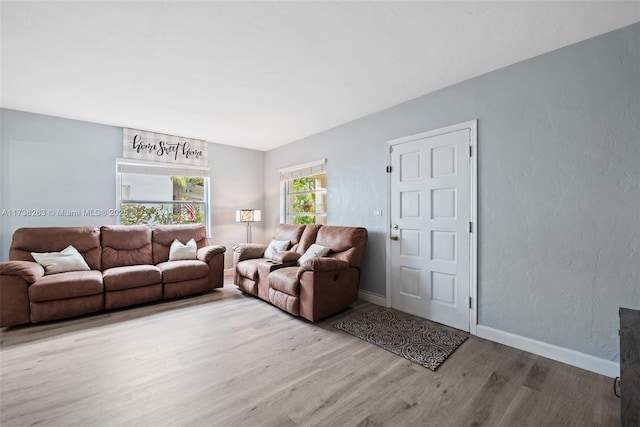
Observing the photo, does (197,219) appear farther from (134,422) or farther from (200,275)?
(134,422)

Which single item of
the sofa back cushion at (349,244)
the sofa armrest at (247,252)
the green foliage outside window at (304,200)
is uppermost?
the green foliage outside window at (304,200)

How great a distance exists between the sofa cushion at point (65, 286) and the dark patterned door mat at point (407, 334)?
280 centimetres

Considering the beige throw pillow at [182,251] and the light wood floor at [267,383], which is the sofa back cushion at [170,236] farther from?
the light wood floor at [267,383]

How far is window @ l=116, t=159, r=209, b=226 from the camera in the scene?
4.33 metres

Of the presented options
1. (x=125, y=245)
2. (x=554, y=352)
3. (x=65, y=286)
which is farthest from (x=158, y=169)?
(x=554, y=352)

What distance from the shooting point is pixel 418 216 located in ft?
10.3

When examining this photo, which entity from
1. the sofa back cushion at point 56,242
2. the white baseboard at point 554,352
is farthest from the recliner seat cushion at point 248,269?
the white baseboard at point 554,352

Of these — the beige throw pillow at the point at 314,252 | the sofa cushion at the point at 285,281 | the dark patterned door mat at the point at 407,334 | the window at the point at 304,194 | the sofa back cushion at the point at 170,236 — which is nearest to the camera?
the dark patterned door mat at the point at 407,334

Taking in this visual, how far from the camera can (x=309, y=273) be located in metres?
2.95

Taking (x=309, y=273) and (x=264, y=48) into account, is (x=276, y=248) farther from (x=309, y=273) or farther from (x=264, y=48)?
(x=264, y=48)

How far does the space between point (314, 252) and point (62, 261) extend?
306 centimetres

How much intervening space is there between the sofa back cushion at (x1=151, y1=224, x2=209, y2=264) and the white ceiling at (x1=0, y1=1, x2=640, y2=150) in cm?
180

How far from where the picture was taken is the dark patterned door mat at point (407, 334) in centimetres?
229

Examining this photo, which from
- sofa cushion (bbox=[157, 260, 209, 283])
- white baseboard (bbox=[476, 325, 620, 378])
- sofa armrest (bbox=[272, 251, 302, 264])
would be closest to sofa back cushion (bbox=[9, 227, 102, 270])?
sofa cushion (bbox=[157, 260, 209, 283])
